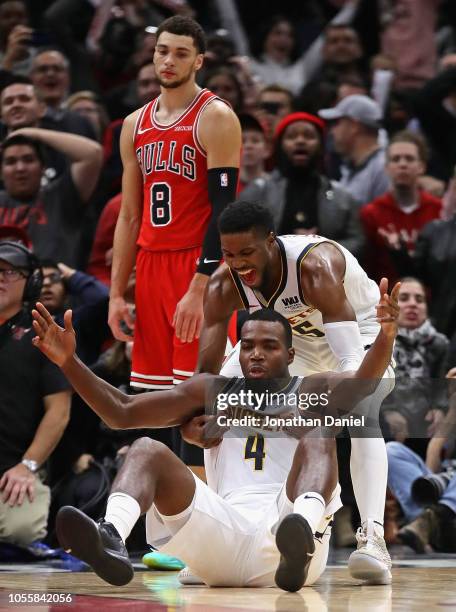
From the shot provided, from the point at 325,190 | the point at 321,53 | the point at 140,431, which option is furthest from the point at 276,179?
the point at 321,53

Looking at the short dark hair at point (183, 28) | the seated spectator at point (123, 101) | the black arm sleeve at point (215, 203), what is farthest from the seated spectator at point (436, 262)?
the seated spectator at point (123, 101)

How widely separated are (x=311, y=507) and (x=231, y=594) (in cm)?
47

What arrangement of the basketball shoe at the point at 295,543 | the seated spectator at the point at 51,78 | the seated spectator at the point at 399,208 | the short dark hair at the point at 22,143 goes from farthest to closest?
the seated spectator at the point at 51,78 → the seated spectator at the point at 399,208 → the short dark hair at the point at 22,143 → the basketball shoe at the point at 295,543

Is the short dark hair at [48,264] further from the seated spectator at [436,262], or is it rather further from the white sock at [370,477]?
the white sock at [370,477]

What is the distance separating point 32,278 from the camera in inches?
271

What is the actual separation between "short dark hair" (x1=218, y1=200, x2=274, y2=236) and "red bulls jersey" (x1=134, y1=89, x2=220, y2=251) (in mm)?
909

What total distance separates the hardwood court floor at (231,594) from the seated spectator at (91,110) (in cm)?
457

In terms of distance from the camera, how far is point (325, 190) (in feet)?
27.5

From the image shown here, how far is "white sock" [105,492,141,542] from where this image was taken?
437 centimetres

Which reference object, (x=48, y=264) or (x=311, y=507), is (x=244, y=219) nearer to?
(x=311, y=507)

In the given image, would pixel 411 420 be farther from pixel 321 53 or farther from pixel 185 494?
pixel 321 53

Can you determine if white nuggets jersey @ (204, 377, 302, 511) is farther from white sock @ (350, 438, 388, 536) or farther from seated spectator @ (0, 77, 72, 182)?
seated spectator @ (0, 77, 72, 182)

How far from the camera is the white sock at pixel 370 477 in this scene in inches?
202

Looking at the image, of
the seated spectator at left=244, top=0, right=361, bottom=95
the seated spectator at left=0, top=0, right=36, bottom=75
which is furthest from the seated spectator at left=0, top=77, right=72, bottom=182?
the seated spectator at left=244, top=0, right=361, bottom=95
